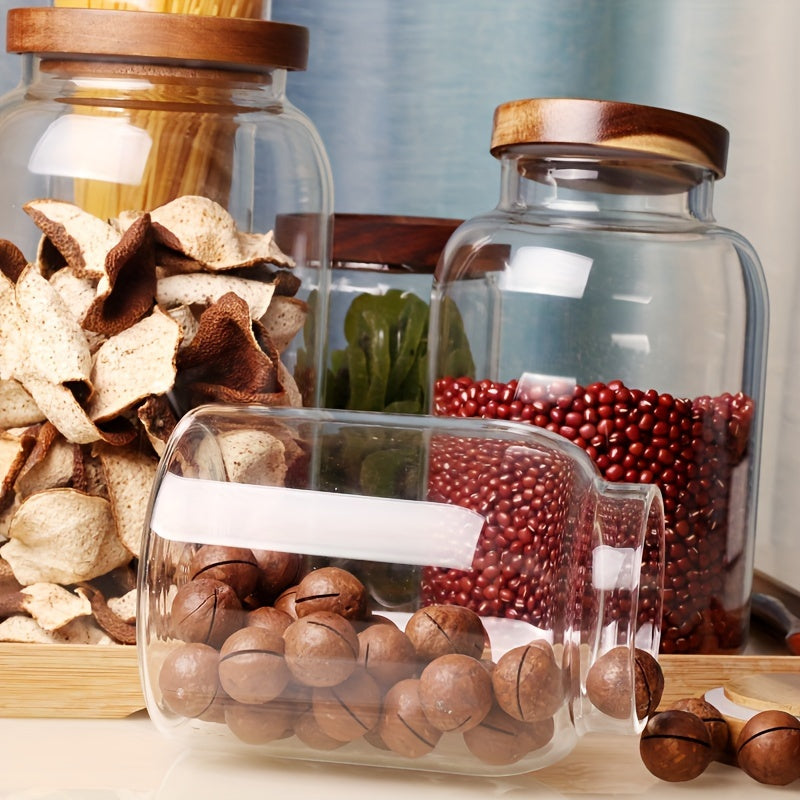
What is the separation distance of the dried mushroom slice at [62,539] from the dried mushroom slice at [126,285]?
0.08m

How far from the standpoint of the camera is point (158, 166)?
0.56 m

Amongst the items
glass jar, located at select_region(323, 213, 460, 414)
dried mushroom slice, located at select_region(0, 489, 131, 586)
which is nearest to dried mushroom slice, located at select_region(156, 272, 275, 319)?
dried mushroom slice, located at select_region(0, 489, 131, 586)

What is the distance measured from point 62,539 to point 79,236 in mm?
143

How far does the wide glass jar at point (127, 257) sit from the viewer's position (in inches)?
20.0

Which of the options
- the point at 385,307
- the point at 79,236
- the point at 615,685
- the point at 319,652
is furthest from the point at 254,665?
the point at 385,307

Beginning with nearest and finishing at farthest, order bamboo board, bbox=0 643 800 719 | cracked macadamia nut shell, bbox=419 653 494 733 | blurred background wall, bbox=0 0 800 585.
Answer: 1. cracked macadamia nut shell, bbox=419 653 494 733
2. bamboo board, bbox=0 643 800 719
3. blurred background wall, bbox=0 0 800 585

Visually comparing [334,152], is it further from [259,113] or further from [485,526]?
[485,526]

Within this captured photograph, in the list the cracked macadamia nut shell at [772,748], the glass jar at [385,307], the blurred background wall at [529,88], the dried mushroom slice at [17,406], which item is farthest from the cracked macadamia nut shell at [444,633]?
the blurred background wall at [529,88]

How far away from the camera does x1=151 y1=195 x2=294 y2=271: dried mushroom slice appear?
532mm

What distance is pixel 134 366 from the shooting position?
509 millimetres

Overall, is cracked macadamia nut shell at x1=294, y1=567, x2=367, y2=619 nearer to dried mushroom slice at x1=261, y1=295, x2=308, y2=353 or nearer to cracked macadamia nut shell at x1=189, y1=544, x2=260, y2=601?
cracked macadamia nut shell at x1=189, y1=544, x2=260, y2=601

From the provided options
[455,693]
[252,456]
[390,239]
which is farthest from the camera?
[390,239]

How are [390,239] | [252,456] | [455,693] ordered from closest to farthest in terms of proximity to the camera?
[455,693] < [252,456] < [390,239]

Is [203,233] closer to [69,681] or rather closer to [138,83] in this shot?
[138,83]
